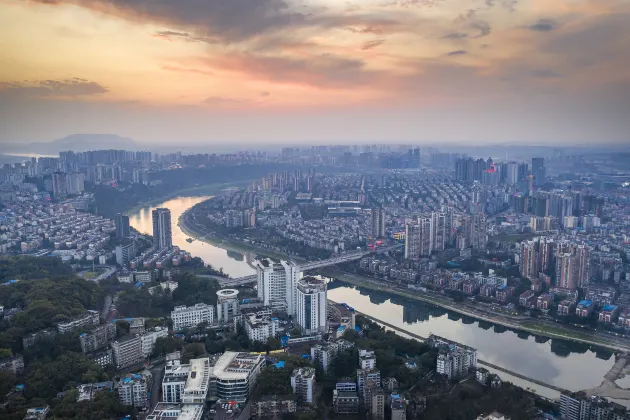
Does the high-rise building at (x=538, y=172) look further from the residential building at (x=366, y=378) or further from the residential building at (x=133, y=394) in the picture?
the residential building at (x=133, y=394)

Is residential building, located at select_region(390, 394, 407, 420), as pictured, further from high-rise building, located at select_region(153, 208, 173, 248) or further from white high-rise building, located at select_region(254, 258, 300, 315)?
high-rise building, located at select_region(153, 208, 173, 248)

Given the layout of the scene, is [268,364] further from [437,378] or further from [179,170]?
[179,170]

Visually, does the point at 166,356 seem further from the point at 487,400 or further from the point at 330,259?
the point at 330,259

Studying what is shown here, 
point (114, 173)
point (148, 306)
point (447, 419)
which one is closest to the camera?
point (447, 419)

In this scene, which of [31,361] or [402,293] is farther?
[402,293]

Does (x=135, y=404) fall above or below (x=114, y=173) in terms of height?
below

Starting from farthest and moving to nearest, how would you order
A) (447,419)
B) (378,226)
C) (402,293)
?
(378,226) < (402,293) < (447,419)

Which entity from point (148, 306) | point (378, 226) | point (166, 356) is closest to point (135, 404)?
point (166, 356)

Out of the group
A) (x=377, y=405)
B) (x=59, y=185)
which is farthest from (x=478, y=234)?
(x=59, y=185)
